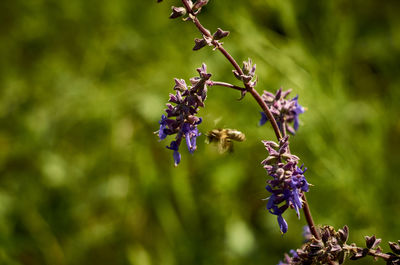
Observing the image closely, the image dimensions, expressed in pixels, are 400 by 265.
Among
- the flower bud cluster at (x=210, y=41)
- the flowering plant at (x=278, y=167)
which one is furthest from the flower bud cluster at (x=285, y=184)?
the flower bud cluster at (x=210, y=41)

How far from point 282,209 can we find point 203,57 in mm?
2978

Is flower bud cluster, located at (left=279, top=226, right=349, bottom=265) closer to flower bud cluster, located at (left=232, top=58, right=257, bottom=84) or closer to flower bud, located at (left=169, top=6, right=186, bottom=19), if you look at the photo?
flower bud cluster, located at (left=232, top=58, right=257, bottom=84)

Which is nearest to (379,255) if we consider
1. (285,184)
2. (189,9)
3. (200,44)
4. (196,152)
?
(285,184)

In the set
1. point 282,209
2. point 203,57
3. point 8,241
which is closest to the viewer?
point 282,209

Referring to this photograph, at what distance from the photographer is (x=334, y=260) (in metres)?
1.36

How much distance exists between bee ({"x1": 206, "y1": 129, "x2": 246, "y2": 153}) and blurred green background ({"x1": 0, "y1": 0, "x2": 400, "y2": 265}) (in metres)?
1.50

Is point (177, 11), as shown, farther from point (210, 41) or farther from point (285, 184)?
point (285, 184)

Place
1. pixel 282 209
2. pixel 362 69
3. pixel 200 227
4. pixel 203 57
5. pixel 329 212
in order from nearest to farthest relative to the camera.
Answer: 1. pixel 282 209
2. pixel 329 212
3. pixel 200 227
4. pixel 203 57
5. pixel 362 69

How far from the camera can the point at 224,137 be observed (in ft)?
5.99

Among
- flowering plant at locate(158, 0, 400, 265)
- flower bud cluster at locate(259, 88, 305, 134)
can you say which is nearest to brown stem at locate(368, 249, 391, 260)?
flowering plant at locate(158, 0, 400, 265)

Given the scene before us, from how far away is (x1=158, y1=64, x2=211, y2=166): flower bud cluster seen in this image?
139 centimetres

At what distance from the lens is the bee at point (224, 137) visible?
179 cm

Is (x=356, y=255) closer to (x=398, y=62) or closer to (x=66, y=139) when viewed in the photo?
(x=398, y=62)

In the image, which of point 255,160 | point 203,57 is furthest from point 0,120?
point 255,160
